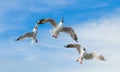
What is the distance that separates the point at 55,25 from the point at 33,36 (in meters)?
2.36

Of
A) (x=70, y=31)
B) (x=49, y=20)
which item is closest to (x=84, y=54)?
(x=70, y=31)

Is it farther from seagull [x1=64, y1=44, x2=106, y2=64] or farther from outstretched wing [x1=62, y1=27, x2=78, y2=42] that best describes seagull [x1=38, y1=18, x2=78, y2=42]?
seagull [x1=64, y1=44, x2=106, y2=64]

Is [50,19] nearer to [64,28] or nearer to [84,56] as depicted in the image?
[64,28]

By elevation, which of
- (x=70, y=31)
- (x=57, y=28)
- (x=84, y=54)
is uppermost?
(x=70, y=31)

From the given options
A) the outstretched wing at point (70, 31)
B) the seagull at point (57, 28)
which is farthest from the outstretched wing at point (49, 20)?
the outstretched wing at point (70, 31)

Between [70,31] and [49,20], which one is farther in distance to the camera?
[70,31]

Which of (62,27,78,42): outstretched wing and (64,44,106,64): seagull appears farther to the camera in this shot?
(62,27,78,42): outstretched wing

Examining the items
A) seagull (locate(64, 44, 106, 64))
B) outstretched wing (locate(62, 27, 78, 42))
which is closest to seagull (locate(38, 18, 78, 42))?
outstretched wing (locate(62, 27, 78, 42))

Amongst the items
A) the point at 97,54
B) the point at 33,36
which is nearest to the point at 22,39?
the point at 33,36

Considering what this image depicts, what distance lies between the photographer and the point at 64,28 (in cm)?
3734

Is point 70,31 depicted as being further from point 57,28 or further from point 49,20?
point 49,20

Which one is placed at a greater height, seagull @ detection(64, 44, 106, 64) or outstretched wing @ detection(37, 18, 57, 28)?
outstretched wing @ detection(37, 18, 57, 28)

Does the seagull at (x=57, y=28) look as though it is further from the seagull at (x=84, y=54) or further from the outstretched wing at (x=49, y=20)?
the seagull at (x=84, y=54)

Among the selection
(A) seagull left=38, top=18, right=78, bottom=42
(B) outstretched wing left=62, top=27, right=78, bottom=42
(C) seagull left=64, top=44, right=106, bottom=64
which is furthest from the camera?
(B) outstretched wing left=62, top=27, right=78, bottom=42
